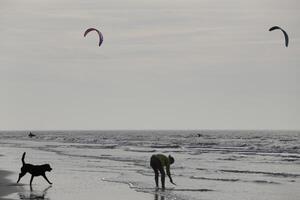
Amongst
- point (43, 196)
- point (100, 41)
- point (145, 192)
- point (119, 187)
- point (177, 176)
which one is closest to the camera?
point (43, 196)

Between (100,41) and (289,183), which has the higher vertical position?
(100,41)

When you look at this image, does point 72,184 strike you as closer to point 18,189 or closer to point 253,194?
point 18,189

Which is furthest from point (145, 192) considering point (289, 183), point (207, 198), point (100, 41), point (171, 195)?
point (100, 41)

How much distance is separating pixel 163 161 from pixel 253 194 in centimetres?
268

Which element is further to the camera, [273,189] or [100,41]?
[100,41]

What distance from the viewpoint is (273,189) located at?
54.6 ft

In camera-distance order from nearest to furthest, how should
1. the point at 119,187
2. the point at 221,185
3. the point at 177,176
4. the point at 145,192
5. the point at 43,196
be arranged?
the point at 43,196
the point at 145,192
the point at 119,187
the point at 221,185
the point at 177,176

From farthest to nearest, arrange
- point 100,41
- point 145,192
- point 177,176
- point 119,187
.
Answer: point 100,41
point 177,176
point 119,187
point 145,192

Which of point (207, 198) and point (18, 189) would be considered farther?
point (18, 189)

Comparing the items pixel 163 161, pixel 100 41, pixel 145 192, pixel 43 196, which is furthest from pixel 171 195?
pixel 100 41

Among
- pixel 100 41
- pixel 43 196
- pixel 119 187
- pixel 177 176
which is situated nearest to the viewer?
pixel 43 196

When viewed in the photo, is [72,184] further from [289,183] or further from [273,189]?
[289,183]

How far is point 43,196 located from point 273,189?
21.5ft

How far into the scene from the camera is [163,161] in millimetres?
16516
